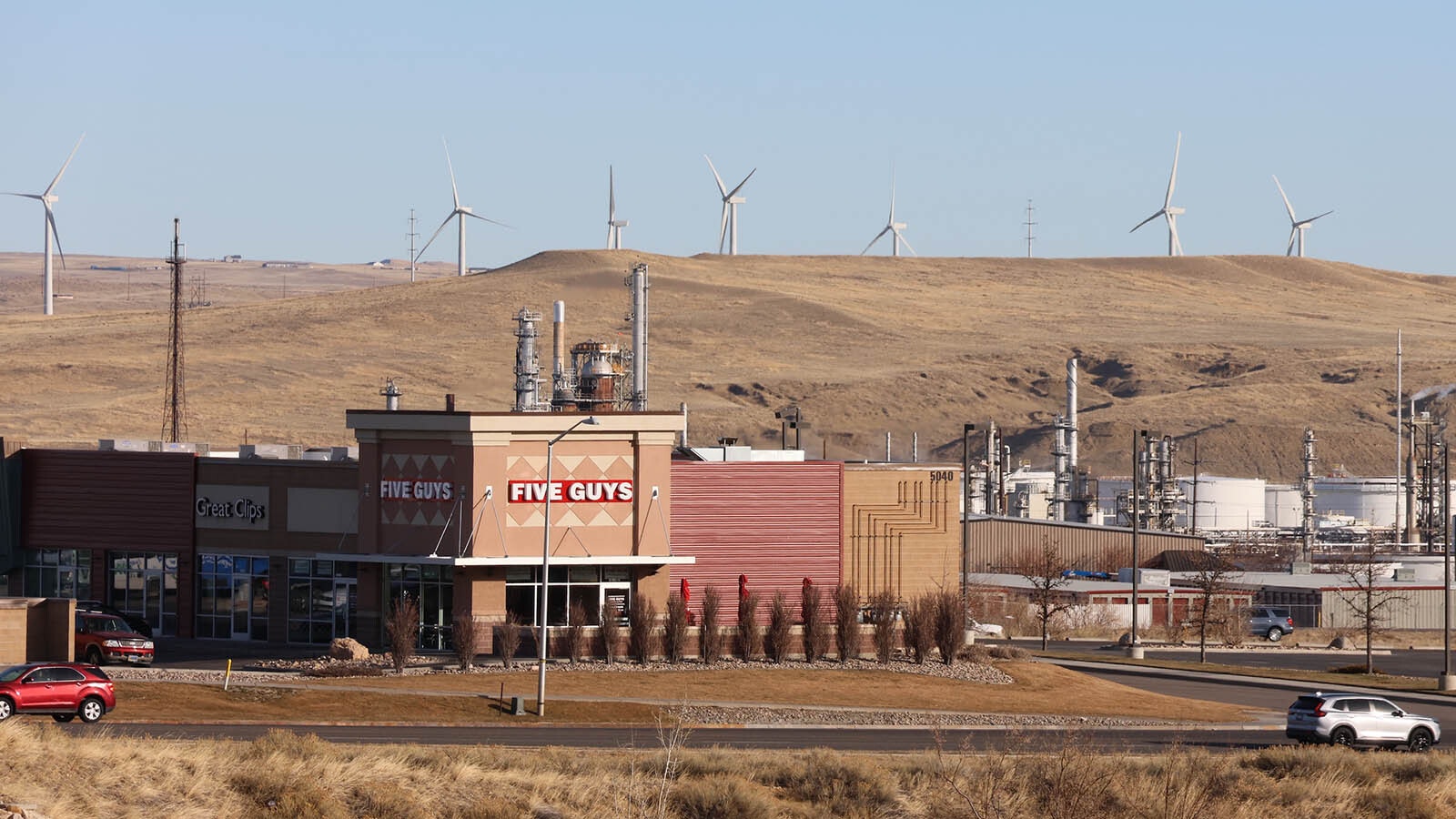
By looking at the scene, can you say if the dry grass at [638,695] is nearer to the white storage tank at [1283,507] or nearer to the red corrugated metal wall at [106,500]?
the red corrugated metal wall at [106,500]

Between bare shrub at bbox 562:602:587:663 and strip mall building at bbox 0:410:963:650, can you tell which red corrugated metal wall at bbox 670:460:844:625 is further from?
bare shrub at bbox 562:602:587:663

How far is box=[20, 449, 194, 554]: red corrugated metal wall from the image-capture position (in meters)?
72.8

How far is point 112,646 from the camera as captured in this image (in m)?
63.3

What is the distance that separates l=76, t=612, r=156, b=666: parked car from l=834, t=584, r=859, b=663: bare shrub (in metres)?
21.6

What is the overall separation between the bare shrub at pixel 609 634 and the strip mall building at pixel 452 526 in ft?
8.62

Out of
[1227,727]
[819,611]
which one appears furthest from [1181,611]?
[1227,727]

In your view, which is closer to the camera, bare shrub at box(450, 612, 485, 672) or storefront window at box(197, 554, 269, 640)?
bare shrub at box(450, 612, 485, 672)

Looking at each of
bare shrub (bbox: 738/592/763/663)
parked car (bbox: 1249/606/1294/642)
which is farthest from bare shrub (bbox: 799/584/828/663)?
parked car (bbox: 1249/606/1294/642)

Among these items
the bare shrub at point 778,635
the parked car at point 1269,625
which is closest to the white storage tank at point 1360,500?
the parked car at point 1269,625

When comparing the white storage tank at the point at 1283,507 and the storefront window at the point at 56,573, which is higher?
the white storage tank at the point at 1283,507

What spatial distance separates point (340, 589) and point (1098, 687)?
25349 millimetres

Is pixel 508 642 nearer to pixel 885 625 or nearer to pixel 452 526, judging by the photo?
pixel 452 526

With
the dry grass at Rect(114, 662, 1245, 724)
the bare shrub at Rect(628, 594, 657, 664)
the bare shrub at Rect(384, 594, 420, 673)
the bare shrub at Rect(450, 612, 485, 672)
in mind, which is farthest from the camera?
the bare shrub at Rect(628, 594, 657, 664)

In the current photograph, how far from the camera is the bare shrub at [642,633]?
209 ft
